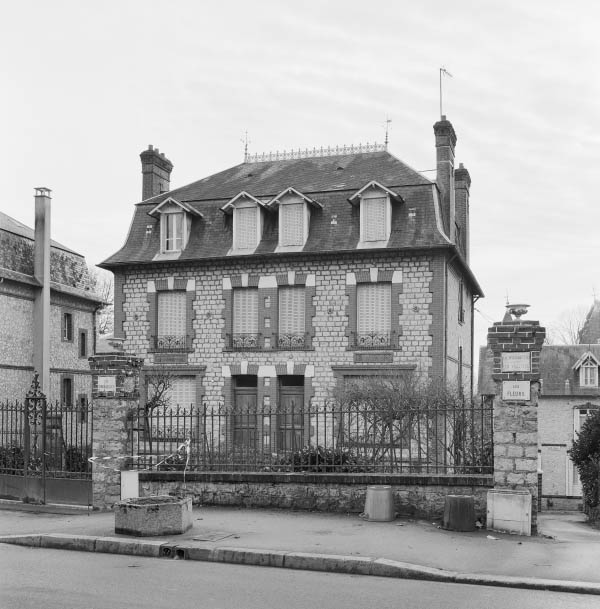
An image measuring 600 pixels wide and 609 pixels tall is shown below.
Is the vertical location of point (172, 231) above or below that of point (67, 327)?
above

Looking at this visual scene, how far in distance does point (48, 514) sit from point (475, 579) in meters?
7.99

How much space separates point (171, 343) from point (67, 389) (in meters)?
7.83

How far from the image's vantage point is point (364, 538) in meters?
10.8

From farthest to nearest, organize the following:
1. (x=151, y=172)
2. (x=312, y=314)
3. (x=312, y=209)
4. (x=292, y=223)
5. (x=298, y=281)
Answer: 1. (x=151, y=172)
2. (x=312, y=209)
3. (x=292, y=223)
4. (x=298, y=281)
5. (x=312, y=314)

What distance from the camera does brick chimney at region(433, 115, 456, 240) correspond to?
89.1ft

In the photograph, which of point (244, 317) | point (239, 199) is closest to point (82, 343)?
point (244, 317)

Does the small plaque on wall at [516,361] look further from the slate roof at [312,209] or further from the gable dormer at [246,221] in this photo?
the gable dormer at [246,221]

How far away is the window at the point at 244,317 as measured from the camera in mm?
27016

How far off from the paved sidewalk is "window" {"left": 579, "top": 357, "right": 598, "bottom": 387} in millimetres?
22354

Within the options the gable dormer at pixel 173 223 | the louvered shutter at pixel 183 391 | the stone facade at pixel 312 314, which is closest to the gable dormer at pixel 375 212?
the stone facade at pixel 312 314

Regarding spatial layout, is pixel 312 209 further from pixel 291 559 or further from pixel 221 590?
pixel 221 590

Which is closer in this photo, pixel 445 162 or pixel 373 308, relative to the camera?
pixel 373 308

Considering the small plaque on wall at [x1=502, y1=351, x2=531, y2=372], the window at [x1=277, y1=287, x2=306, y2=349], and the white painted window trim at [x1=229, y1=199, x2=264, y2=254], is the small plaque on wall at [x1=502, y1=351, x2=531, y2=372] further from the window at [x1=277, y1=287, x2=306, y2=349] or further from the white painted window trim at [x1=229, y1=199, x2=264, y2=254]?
the white painted window trim at [x1=229, y1=199, x2=264, y2=254]

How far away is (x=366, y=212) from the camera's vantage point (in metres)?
26.2
